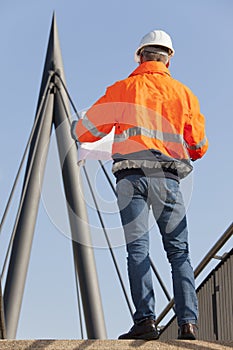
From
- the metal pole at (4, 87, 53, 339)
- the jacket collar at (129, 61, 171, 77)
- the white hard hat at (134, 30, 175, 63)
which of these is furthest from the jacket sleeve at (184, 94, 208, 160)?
the metal pole at (4, 87, 53, 339)

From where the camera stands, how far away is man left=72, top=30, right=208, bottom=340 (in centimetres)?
521

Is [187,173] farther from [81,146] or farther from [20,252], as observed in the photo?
[20,252]

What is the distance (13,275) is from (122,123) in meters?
6.80

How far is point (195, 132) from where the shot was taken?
5.53 m

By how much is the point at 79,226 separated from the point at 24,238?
2.78 ft

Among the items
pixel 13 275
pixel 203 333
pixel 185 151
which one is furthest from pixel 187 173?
pixel 13 275

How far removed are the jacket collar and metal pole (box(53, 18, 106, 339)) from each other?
21.8 ft

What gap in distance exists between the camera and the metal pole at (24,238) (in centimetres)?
1171

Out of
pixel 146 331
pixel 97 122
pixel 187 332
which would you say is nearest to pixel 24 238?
pixel 97 122

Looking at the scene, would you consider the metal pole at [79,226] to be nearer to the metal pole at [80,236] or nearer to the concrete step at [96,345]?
the metal pole at [80,236]

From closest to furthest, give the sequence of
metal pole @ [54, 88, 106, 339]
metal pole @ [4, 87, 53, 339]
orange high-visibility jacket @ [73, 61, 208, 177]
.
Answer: orange high-visibility jacket @ [73, 61, 208, 177], metal pole @ [4, 87, 53, 339], metal pole @ [54, 88, 106, 339]

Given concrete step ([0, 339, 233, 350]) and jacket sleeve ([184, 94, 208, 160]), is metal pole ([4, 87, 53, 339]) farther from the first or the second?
concrete step ([0, 339, 233, 350])

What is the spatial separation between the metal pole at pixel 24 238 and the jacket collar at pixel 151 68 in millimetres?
6397

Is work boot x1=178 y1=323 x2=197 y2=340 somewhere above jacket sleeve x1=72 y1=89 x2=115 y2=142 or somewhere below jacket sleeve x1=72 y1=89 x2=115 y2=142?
below
